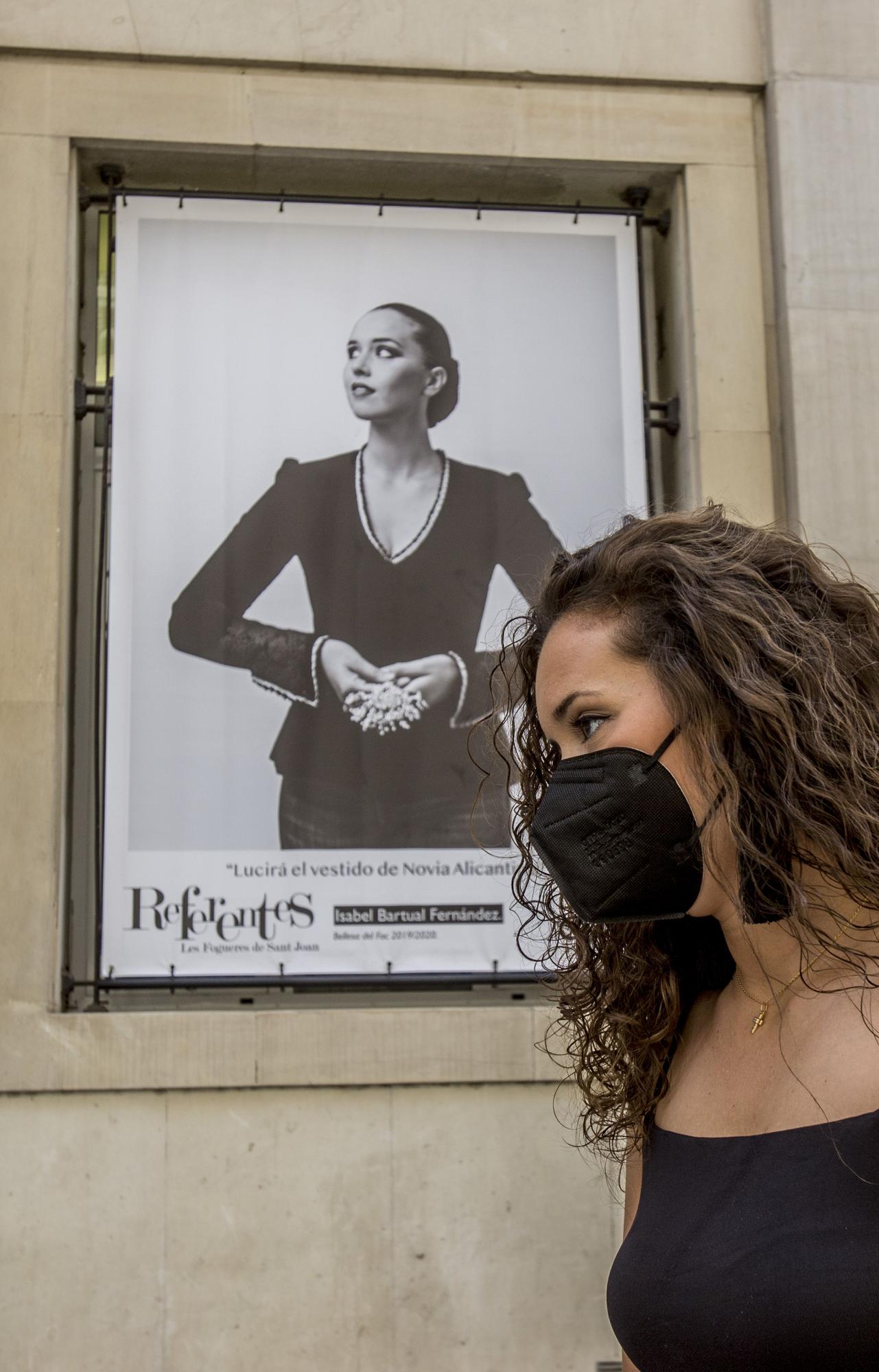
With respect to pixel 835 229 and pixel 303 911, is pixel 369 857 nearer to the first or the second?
pixel 303 911

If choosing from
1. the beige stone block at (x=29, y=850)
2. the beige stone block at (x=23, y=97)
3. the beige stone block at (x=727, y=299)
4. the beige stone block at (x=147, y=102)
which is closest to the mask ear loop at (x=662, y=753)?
the beige stone block at (x=29, y=850)

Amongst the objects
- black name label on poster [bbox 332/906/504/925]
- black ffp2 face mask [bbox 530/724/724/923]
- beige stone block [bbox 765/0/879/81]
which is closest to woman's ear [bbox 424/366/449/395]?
beige stone block [bbox 765/0/879/81]

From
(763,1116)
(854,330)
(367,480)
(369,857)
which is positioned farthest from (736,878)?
(854,330)

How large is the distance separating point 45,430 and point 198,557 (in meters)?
0.79

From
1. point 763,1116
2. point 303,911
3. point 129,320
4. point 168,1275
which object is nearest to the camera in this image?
point 763,1116

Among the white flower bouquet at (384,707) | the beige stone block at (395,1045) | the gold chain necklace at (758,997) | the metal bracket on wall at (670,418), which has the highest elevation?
the metal bracket on wall at (670,418)

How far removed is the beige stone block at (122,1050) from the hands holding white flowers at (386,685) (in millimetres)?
1289

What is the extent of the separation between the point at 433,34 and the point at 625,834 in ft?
15.2

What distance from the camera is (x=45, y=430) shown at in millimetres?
5195

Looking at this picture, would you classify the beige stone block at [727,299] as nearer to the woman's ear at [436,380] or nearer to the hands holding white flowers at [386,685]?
the woman's ear at [436,380]

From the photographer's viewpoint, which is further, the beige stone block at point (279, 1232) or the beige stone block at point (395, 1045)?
the beige stone block at point (395, 1045)

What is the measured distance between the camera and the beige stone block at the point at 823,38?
564 centimetres

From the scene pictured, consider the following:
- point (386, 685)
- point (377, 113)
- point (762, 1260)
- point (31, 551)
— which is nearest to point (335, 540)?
point (386, 685)

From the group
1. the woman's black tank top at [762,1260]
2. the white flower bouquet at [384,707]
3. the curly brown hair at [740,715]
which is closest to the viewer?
the woman's black tank top at [762,1260]
